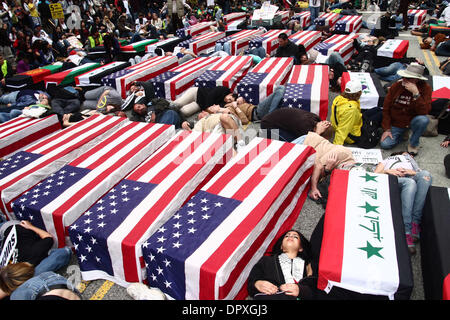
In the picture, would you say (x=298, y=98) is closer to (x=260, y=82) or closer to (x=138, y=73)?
(x=260, y=82)

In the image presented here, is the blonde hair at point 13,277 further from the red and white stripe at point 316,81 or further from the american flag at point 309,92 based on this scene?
the red and white stripe at point 316,81

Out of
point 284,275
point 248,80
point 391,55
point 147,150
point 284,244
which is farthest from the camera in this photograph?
point 391,55

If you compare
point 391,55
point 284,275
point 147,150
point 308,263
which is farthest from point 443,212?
point 391,55

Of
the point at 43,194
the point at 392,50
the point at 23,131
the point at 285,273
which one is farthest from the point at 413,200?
the point at 23,131

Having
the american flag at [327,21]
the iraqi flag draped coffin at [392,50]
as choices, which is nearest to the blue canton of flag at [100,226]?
the iraqi flag draped coffin at [392,50]

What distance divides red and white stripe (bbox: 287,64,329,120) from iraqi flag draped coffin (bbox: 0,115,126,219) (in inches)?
146

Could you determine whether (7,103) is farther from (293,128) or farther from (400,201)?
(400,201)

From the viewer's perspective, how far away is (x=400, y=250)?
280cm

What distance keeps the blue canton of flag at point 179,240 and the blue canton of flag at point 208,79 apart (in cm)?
463

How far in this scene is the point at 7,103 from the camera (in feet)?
26.6

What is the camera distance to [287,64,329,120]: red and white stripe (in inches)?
236

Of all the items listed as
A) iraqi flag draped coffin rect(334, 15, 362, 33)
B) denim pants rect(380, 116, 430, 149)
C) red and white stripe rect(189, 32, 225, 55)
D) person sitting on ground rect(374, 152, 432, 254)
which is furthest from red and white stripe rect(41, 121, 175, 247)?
iraqi flag draped coffin rect(334, 15, 362, 33)

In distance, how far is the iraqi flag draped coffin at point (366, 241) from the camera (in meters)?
2.58

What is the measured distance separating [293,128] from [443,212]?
2.55 meters
